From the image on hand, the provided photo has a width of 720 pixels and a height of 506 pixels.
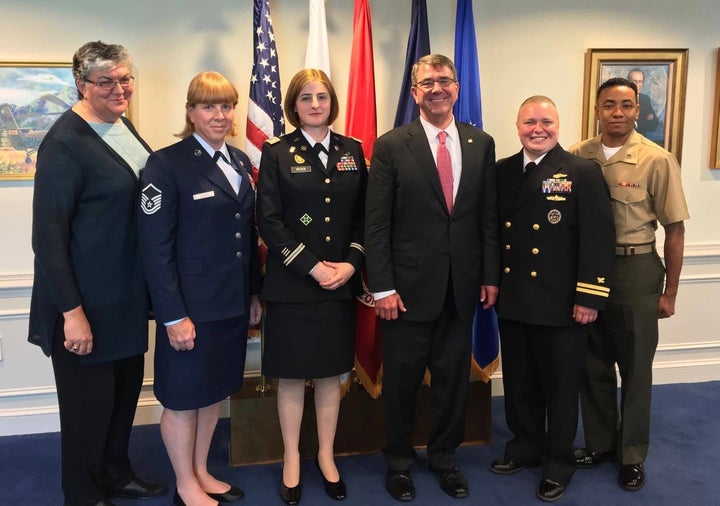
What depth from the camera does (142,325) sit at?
6.81 feet

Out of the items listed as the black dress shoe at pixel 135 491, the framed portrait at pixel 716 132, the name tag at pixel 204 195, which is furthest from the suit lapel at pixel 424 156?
the framed portrait at pixel 716 132

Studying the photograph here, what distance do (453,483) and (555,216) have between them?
113 centimetres

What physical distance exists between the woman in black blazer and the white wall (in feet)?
3.03

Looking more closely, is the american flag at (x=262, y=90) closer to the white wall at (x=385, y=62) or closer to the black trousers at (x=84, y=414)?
the white wall at (x=385, y=62)

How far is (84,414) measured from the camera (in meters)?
2.04

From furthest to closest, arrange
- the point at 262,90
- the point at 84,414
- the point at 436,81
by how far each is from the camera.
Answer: the point at 262,90, the point at 436,81, the point at 84,414

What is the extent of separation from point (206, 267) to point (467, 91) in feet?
5.29

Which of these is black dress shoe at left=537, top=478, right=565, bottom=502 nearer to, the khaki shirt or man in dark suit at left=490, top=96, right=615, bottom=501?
man in dark suit at left=490, top=96, right=615, bottom=501

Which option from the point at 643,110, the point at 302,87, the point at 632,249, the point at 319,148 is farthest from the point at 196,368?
the point at 643,110

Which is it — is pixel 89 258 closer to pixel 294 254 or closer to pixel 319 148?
pixel 294 254

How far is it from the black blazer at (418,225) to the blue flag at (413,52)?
2.05 ft

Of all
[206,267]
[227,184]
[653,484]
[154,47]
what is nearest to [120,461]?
[206,267]

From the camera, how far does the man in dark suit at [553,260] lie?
2137 mm

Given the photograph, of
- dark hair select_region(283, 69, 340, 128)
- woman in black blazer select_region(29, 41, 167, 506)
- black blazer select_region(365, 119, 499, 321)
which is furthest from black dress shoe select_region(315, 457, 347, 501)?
dark hair select_region(283, 69, 340, 128)
